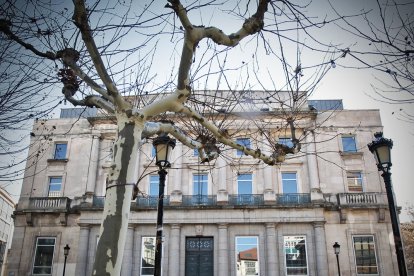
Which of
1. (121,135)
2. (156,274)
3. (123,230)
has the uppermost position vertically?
(121,135)

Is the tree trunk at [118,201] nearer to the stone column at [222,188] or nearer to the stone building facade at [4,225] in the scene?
the stone column at [222,188]

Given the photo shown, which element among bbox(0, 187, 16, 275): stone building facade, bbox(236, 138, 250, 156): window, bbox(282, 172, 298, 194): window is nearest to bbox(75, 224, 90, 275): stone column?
bbox(236, 138, 250, 156): window

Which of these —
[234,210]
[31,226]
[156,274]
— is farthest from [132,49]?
[31,226]

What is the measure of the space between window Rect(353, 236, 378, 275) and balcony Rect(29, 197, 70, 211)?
1952 centimetres

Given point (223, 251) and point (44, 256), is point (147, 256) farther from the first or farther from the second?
point (44, 256)

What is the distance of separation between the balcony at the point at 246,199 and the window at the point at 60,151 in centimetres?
1316

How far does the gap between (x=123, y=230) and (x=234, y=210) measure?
20.5 meters

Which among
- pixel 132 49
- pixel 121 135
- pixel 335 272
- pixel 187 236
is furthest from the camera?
pixel 187 236

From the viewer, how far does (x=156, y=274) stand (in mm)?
7621

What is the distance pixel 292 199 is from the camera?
2500cm

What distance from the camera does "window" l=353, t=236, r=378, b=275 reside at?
918 inches

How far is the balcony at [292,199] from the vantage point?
24.8 metres

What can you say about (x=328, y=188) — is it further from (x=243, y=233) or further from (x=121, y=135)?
(x=121, y=135)

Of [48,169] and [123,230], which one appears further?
[48,169]
